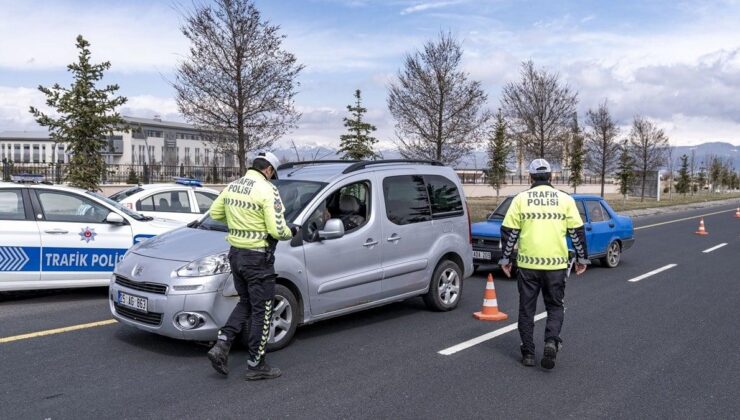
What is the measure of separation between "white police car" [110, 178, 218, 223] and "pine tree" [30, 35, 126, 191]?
3.97m

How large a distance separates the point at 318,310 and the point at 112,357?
78.3 inches

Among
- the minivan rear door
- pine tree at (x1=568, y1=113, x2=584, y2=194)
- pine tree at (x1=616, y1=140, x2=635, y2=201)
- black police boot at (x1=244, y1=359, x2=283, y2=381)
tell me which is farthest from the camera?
pine tree at (x1=616, y1=140, x2=635, y2=201)

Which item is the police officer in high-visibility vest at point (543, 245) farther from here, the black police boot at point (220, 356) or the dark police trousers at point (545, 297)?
the black police boot at point (220, 356)

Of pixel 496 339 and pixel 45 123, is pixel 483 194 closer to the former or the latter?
pixel 45 123

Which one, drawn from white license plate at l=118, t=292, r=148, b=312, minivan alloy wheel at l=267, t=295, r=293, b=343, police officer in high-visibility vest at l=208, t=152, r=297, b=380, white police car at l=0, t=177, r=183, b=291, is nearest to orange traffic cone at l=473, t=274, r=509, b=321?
minivan alloy wheel at l=267, t=295, r=293, b=343

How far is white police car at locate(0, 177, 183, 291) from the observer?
8008mm

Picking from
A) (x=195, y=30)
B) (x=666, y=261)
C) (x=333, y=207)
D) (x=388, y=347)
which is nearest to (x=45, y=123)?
(x=195, y=30)

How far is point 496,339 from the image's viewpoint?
6.89 m

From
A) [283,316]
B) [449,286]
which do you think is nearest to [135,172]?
[449,286]

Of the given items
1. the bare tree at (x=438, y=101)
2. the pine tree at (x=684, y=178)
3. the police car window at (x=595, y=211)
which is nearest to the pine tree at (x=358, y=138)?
the bare tree at (x=438, y=101)

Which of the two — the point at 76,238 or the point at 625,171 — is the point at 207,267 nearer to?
the point at 76,238

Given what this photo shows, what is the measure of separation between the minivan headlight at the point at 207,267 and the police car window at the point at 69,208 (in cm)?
349

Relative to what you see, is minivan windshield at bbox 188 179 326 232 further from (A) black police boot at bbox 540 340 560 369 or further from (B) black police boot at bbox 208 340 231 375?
(A) black police boot at bbox 540 340 560 369

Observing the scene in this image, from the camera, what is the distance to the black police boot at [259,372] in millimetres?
5305
